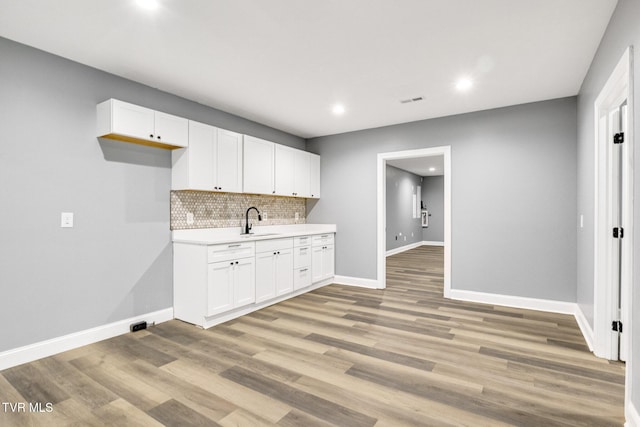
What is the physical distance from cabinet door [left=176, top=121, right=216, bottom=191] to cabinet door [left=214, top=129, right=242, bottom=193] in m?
0.11

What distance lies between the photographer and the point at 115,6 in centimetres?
211

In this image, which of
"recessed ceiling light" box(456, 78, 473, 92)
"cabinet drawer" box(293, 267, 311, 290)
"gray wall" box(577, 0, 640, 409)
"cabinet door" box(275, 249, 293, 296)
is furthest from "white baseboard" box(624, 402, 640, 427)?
"cabinet drawer" box(293, 267, 311, 290)

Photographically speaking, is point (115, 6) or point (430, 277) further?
point (430, 277)

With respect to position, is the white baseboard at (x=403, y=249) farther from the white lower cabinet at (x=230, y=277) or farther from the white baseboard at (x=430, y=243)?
the white lower cabinet at (x=230, y=277)

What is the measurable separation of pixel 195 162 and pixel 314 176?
7.80ft

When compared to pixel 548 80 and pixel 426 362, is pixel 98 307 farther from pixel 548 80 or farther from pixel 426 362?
pixel 548 80

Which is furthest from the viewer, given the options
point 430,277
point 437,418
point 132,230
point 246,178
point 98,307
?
point 430,277

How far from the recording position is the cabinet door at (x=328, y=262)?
5246 millimetres

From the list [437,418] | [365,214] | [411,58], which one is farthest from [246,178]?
[437,418]

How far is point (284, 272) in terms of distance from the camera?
14.4 feet

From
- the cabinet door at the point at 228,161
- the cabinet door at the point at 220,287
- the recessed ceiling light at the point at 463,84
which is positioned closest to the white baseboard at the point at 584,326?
the recessed ceiling light at the point at 463,84

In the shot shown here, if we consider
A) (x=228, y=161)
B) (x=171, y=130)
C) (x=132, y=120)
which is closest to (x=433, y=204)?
(x=228, y=161)

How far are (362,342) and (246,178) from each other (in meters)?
2.51

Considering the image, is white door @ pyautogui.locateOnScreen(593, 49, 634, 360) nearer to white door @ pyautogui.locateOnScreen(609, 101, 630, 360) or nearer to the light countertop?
white door @ pyautogui.locateOnScreen(609, 101, 630, 360)
